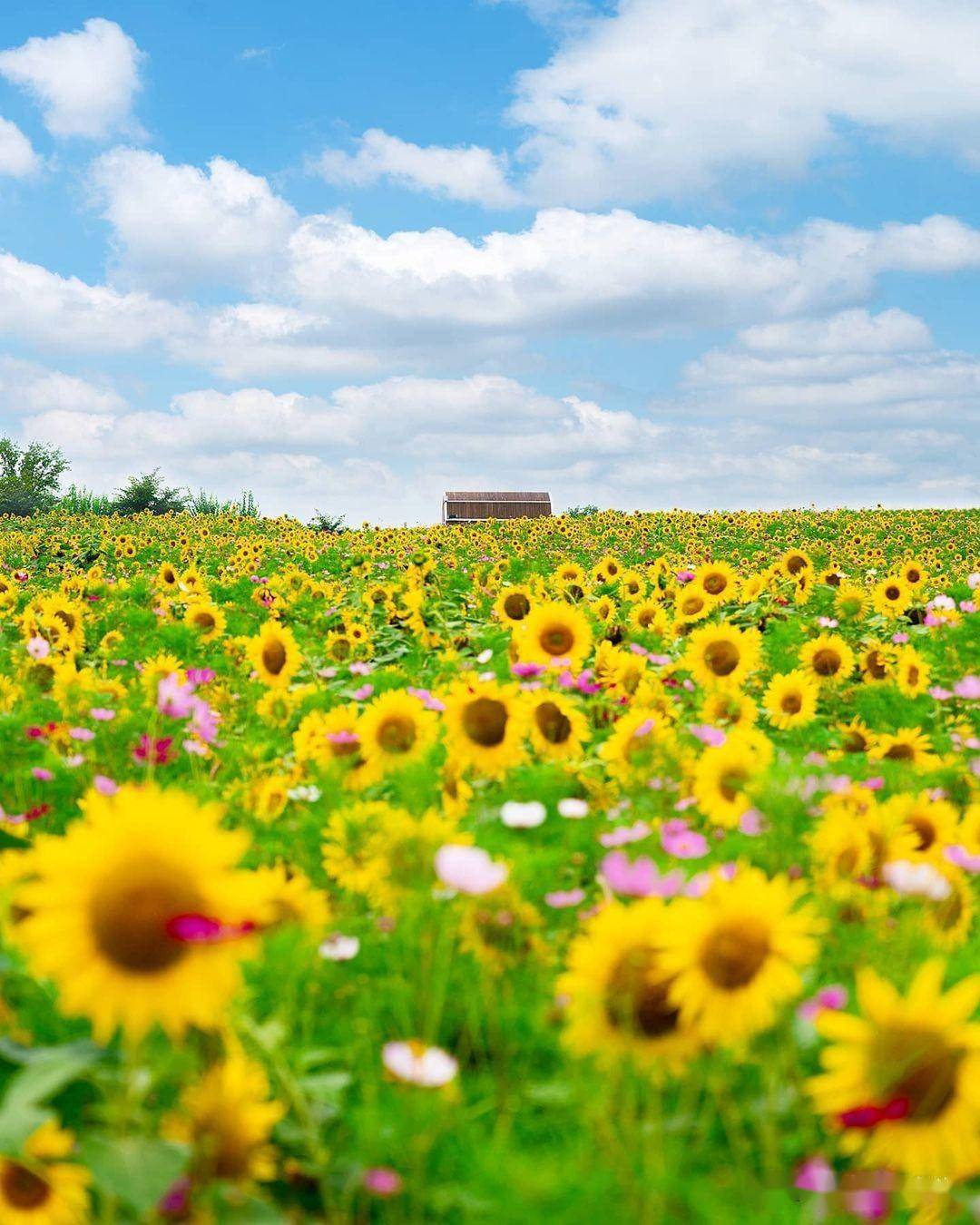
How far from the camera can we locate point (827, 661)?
6.28 meters

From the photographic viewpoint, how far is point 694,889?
205 cm

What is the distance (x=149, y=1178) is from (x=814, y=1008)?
1122mm

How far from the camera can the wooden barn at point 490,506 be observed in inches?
1257

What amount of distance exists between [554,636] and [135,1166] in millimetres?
4086

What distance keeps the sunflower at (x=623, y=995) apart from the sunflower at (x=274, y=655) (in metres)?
4.20

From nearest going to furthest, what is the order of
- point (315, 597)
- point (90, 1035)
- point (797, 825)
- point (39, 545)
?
point (90, 1035)
point (797, 825)
point (315, 597)
point (39, 545)

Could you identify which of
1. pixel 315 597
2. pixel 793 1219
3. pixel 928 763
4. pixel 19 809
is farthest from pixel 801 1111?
pixel 315 597

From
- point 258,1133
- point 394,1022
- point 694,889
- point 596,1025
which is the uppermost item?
point 694,889

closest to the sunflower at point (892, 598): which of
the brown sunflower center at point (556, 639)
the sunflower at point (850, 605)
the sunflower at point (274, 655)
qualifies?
the sunflower at point (850, 605)

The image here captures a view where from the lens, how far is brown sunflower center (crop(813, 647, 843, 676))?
6266mm

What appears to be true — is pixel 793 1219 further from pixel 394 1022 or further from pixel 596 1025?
pixel 394 1022

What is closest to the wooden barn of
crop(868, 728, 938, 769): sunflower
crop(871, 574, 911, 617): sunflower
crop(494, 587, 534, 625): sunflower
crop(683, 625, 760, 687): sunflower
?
crop(871, 574, 911, 617): sunflower

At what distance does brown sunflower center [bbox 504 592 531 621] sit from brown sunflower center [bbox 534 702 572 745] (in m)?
3.38

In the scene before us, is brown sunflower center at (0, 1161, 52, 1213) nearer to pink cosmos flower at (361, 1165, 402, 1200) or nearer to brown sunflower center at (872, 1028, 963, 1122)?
pink cosmos flower at (361, 1165, 402, 1200)
